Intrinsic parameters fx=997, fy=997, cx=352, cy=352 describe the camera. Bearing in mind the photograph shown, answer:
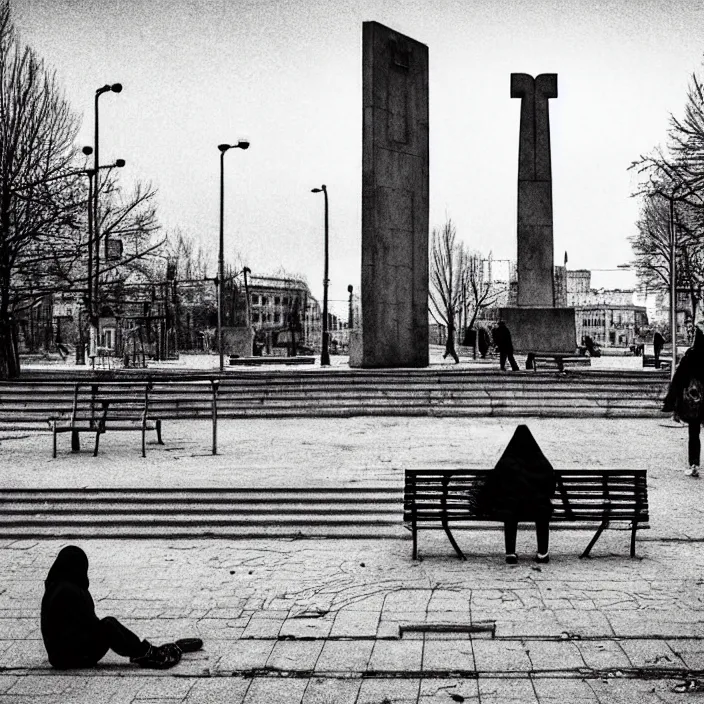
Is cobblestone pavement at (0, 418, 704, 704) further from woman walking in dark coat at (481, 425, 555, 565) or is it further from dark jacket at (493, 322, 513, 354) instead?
dark jacket at (493, 322, 513, 354)

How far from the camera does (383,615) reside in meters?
7.39

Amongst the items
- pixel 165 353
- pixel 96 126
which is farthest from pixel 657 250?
pixel 96 126

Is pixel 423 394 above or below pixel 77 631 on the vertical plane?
above

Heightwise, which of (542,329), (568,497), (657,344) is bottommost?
(568,497)

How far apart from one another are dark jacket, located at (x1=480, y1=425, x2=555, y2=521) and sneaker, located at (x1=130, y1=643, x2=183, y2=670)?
3265 mm

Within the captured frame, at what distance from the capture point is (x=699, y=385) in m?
12.5

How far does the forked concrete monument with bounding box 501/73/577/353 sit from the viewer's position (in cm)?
3300

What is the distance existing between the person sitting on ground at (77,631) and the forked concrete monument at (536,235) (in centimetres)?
2737

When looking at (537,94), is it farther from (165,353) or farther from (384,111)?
(165,353)

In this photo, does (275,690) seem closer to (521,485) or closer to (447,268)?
(521,485)

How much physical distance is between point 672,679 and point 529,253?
28.4 meters

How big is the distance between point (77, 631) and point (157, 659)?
21.0 inches

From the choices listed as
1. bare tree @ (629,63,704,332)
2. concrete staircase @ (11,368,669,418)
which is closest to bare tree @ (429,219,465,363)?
bare tree @ (629,63,704,332)

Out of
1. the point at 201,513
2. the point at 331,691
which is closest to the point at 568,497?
the point at 331,691
